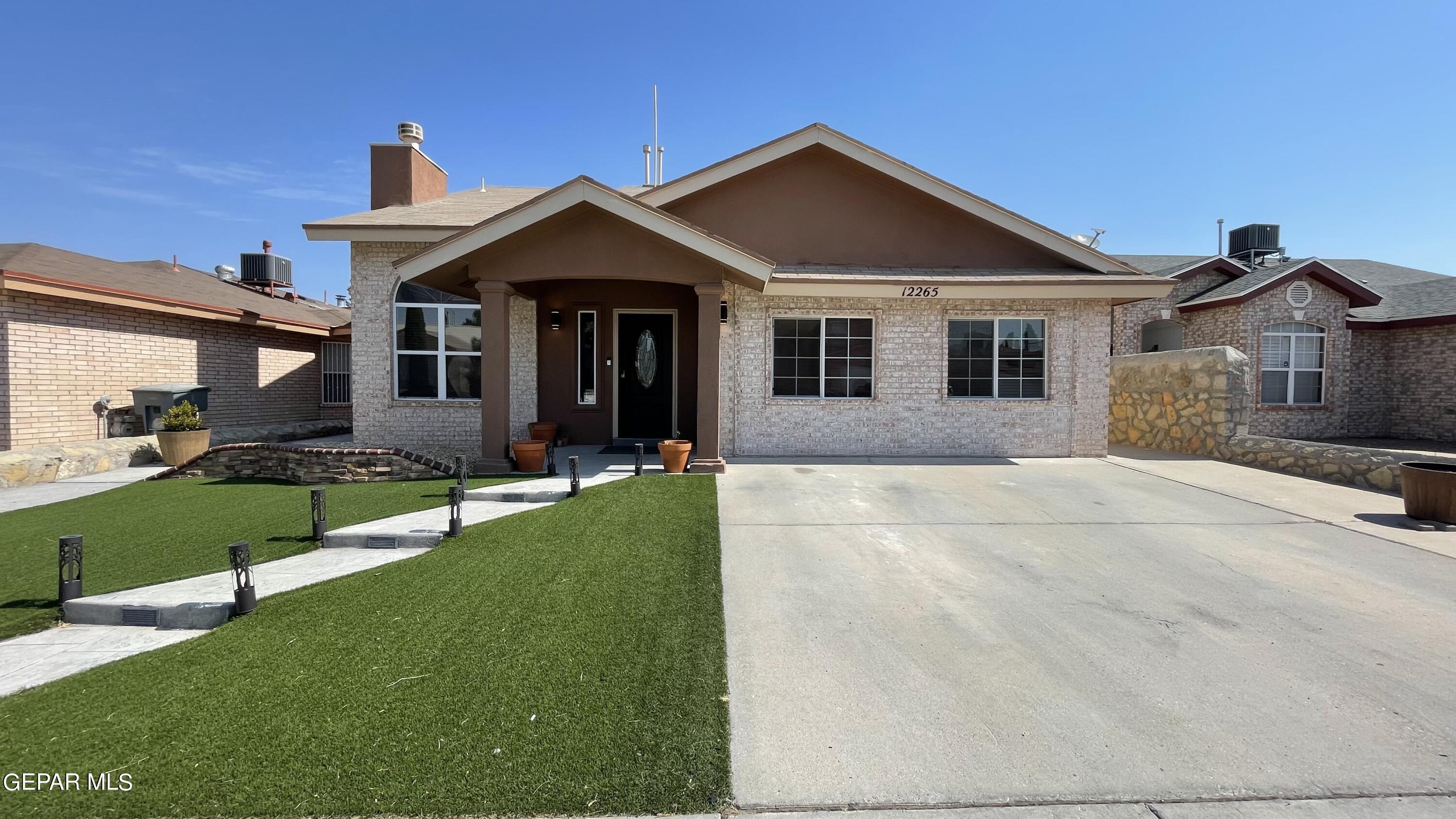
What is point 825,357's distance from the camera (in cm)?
1113

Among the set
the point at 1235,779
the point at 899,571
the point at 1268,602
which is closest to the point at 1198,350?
the point at 1268,602

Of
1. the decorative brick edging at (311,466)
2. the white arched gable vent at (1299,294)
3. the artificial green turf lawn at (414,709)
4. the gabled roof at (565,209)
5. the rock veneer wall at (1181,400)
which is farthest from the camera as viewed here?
the white arched gable vent at (1299,294)

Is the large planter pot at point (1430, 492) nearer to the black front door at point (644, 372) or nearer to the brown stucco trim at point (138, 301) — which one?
the black front door at point (644, 372)

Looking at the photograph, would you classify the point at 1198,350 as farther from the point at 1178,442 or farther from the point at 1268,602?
the point at 1268,602

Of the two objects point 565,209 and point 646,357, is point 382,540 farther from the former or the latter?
point 646,357

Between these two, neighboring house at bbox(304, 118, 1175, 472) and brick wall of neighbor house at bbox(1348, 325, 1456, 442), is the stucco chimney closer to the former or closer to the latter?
neighboring house at bbox(304, 118, 1175, 472)

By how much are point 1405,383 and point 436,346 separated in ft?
76.4

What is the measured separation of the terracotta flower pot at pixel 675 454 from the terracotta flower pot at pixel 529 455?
1.82 metres

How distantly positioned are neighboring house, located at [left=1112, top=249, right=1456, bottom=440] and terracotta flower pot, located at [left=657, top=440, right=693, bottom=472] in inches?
507

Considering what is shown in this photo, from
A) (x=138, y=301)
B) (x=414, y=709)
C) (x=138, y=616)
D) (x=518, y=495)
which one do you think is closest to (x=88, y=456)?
(x=138, y=301)

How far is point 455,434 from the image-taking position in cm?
1136

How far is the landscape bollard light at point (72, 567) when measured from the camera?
175 inches

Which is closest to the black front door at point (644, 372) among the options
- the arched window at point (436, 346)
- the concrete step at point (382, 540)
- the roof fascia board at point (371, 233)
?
the arched window at point (436, 346)

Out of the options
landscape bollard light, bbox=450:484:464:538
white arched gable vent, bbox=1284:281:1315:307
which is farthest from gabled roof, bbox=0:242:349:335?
white arched gable vent, bbox=1284:281:1315:307
